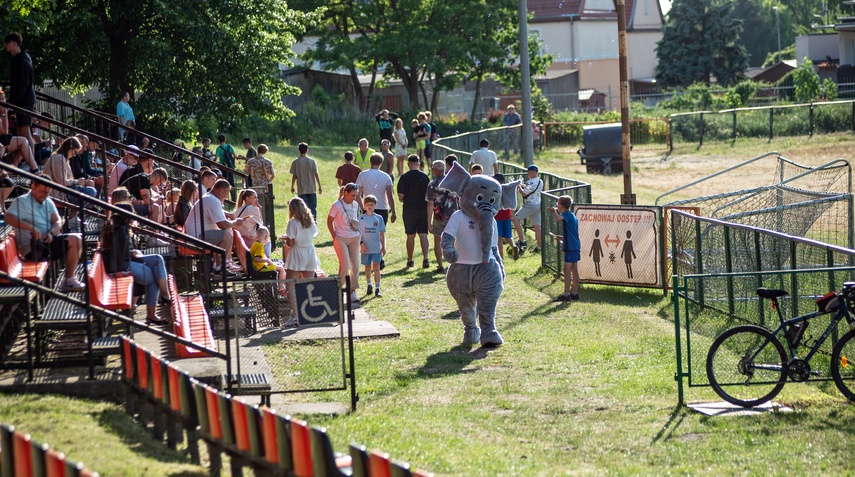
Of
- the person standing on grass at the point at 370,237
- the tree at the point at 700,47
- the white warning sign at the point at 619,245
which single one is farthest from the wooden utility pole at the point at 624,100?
the tree at the point at 700,47

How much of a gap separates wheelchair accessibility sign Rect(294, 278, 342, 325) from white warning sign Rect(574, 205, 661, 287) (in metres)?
7.87

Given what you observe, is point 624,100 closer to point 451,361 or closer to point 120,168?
point 120,168

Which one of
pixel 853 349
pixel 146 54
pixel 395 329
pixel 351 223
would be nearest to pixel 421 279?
pixel 351 223

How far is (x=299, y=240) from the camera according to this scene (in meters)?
14.6

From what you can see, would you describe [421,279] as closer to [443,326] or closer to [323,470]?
[443,326]

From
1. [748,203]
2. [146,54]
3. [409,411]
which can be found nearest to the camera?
[409,411]

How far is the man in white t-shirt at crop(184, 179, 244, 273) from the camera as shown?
1434cm

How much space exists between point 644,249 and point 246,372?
27.7ft

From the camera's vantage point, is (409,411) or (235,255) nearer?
(409,411)

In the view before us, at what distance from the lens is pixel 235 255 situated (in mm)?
15820

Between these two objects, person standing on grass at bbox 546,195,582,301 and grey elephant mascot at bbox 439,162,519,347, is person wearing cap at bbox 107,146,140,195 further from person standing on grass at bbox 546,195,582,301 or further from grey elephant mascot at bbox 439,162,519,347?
person standing on grass at bbox 546,195,582,301

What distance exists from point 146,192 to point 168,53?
40.3 ft

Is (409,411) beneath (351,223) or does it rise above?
beneath

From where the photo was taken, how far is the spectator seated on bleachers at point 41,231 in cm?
1073
